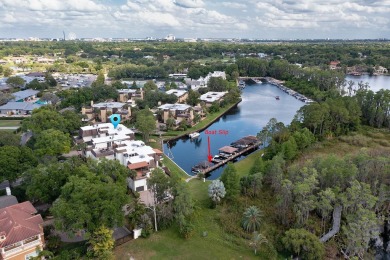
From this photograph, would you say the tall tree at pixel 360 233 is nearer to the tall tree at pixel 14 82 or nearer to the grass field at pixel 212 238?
the grass field at pixel 212 238

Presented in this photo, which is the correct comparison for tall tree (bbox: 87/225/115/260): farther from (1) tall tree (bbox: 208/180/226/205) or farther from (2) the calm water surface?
(2) the calm water surface

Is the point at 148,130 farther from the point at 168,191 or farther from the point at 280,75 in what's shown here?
the point at 280,75

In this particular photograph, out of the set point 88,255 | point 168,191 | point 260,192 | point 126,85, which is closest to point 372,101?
point 260,192

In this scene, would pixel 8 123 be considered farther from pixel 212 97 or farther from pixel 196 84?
pixel 196 84

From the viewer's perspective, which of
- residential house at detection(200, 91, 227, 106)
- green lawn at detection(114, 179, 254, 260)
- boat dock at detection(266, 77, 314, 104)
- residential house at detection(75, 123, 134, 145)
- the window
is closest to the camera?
the window

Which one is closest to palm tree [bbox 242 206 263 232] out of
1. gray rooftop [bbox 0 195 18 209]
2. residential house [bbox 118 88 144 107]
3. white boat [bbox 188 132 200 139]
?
gray rooftop [bbox 0 195 18 209]

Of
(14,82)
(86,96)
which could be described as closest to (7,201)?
(86,96)
